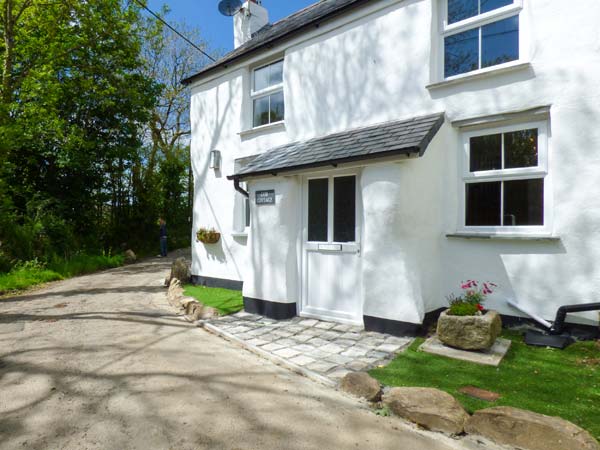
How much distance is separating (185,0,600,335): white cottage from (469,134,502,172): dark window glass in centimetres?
2

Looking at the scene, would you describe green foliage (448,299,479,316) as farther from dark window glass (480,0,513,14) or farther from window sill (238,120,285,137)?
window sill (238,120,285,137)

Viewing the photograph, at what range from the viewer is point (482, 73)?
203 inches

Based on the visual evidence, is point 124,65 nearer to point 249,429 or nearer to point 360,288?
point 360,288

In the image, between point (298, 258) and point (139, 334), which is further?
point (298, 258)

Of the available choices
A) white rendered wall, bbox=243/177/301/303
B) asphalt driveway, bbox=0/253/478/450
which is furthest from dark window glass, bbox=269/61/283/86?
asphalt driveway, bbox=0/253/478/450

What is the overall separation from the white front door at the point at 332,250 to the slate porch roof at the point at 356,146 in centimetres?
45

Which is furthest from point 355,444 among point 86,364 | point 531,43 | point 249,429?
point 531,43

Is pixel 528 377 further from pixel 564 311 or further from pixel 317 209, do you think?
pixel 317 209

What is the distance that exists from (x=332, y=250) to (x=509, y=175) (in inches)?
110

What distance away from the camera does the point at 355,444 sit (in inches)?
107

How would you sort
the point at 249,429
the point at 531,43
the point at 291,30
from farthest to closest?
the point at 291,30, the point at 531,43, the point at 249,429

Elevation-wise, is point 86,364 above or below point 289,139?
below

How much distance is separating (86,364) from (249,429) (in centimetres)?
254

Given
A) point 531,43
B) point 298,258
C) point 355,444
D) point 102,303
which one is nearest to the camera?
point 355,444
